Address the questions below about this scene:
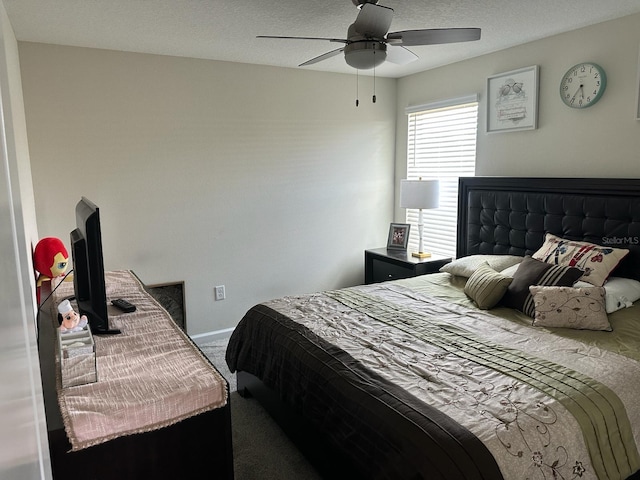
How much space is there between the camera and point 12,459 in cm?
25

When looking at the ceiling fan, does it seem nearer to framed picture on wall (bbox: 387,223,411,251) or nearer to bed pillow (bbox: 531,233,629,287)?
bed pillow (bbox: 531,233,629,287)

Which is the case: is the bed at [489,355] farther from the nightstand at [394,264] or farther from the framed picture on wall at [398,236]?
the framed picture on wall at [398,236]

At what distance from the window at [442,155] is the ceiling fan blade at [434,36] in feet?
5.31

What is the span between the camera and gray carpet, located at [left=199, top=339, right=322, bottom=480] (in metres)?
2.22

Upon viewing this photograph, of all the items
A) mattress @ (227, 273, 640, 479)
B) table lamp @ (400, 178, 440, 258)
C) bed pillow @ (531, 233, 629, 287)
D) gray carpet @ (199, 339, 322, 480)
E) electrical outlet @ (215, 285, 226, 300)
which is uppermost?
table lamp @ (400, 178, 440, 258)

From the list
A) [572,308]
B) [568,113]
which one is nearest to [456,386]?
[572,308]

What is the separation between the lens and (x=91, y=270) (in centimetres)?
172

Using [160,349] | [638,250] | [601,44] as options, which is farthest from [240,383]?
[601,44]

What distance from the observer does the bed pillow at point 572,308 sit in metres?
2.30

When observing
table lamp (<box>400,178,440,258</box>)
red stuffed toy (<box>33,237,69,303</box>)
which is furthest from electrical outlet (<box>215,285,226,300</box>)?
table lamp (<box>400,178,440,258</box>)

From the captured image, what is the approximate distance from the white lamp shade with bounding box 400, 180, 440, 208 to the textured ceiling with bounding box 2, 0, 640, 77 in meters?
1.08

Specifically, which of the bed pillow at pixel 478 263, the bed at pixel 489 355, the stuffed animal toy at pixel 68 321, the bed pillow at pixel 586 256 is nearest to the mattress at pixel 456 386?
the bed at pixel 489 355

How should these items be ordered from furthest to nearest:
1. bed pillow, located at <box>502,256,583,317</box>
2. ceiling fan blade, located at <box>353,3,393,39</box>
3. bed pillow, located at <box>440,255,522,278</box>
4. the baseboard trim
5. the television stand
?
1. the baseboard trim
2. bed pillow, located at <box>440,255,522,278</box>
3. bed pillow, located at <box>502,256,583,317</box>
4. ceiling fan blade, located at <box>353,3,393,39</box>
5. the television stand

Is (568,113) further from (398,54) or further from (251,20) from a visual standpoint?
(251,20)
